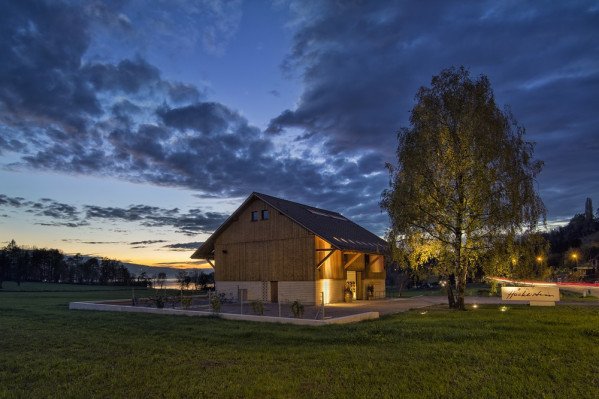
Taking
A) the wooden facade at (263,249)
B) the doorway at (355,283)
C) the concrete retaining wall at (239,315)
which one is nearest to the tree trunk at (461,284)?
the concrete retaining wall at (239,315)

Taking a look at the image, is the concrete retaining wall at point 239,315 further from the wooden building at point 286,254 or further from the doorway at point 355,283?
the doorway at point 355,283

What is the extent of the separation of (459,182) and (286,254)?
42.4 feet

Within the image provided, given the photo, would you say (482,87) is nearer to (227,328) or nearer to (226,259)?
(227,328)

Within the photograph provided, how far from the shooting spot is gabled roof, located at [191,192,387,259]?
99.8 ft

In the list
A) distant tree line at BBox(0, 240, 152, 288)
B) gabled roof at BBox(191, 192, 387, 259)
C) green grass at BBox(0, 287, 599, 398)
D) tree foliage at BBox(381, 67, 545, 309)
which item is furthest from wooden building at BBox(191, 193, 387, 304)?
distant tree line at BBox(0, 240, 152, 288)

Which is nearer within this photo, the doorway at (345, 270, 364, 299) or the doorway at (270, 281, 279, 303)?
the doorway at (270, 281, 279, 303)

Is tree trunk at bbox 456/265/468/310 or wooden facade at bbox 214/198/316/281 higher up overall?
wooden facade at bbox 214/198/316/281

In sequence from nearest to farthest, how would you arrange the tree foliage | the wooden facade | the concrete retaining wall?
the concrete retaining wall
the tree foliage
the wooden facade

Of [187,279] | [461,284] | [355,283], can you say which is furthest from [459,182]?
[187,279]

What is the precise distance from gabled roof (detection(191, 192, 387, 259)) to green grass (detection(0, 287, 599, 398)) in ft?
41.0

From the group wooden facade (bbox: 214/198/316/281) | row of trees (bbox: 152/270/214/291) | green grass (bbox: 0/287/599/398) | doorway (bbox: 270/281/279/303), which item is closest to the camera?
green grass (bbox: 0/287/599/398)

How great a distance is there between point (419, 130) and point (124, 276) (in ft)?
295

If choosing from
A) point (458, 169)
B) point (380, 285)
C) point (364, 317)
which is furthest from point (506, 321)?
point (380, 285)

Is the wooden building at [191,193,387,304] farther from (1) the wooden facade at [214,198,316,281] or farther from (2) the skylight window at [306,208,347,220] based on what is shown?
(2) the skylight window at [306,208,347,220]
